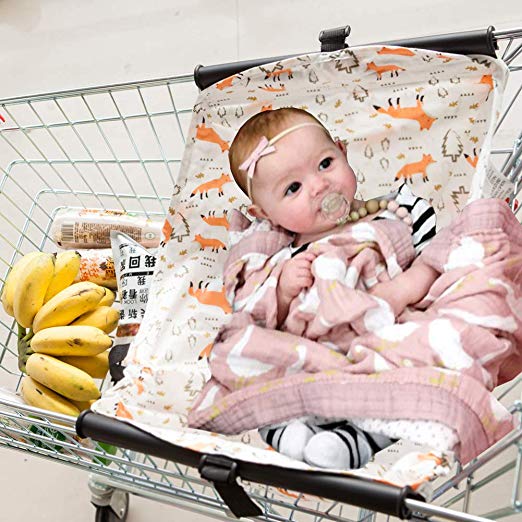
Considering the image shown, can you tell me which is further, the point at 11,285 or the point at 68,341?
the point at 11,285

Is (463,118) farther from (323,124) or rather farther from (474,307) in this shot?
(474,307)

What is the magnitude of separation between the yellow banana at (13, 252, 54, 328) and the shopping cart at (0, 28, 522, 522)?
8 cm

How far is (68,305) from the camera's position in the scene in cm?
98

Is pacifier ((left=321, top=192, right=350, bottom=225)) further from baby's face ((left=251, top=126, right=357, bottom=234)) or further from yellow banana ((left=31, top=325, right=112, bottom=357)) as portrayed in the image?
yellow banana ((left=31, top=325, right=112, bottom=357))

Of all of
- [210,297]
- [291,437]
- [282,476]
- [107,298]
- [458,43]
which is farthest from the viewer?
[107,298]

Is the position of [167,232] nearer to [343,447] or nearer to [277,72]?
[277,72]

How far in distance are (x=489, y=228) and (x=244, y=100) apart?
13.8 inches

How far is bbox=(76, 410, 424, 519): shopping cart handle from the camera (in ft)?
1.91

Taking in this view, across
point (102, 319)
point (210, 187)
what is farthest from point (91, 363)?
point (210, 187)

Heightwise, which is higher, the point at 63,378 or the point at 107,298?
the point at 107,298

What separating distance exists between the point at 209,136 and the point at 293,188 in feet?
0.54

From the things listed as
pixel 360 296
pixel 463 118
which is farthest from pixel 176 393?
pixel 463 118

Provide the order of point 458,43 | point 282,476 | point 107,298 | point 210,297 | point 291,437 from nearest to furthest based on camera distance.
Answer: point 282,476 < point 291,437 < point 458,43 < point 210,297 < point 107,298

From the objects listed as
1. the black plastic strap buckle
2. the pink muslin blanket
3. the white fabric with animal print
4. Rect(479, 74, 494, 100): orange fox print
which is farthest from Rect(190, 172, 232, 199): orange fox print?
Rect(479, 74, 494, 100): orange fox print
